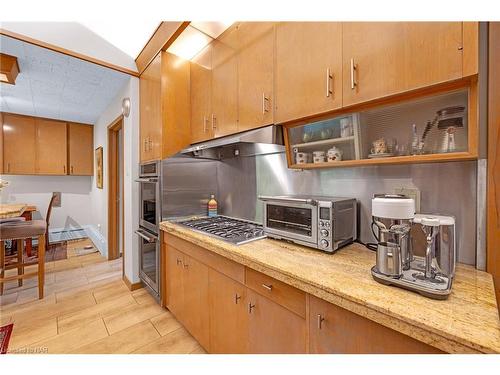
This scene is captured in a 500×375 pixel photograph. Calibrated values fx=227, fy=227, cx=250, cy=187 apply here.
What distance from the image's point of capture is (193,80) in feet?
7.41

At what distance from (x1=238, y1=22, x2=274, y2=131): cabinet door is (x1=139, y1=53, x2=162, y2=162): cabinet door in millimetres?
936

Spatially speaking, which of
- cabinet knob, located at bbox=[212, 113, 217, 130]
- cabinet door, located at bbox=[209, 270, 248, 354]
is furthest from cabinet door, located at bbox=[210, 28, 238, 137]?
cabinet door, located at bbox=[209, 270, 248, 354]

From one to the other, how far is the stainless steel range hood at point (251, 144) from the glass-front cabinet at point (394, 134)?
0.10m

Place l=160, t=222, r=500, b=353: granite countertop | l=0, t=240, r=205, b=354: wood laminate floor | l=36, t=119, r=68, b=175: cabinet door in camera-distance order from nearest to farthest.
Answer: l=160, t=222, r=500, b=353: granite countertop → l=0, t=240, r=205, b=354: wood laminate floor → l=36, t=119, r=68, b=175: cabinet door

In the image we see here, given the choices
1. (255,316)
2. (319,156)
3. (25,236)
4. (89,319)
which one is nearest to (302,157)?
(319,156)

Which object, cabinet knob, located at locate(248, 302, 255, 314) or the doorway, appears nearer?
cabinet knob, located at locate(248, 302, 255, 314)

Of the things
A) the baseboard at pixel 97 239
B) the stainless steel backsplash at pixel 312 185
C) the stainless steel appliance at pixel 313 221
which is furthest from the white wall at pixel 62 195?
the stainless steel appliance at pixel 313 221

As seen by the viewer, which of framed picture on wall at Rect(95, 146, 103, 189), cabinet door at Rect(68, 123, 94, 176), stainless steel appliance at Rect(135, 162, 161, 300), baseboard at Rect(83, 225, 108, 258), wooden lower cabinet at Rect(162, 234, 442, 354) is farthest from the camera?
cabinet door at Rect(68, 123, 94, 176)

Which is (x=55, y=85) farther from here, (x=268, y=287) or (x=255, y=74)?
(x=268, y=287)

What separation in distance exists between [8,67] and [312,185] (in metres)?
3.20

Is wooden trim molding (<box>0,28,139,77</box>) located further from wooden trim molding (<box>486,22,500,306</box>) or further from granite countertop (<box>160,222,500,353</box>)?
wooden trim molding (<box>486,22,500,306</box>)

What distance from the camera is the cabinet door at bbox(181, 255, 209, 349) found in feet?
4.95
